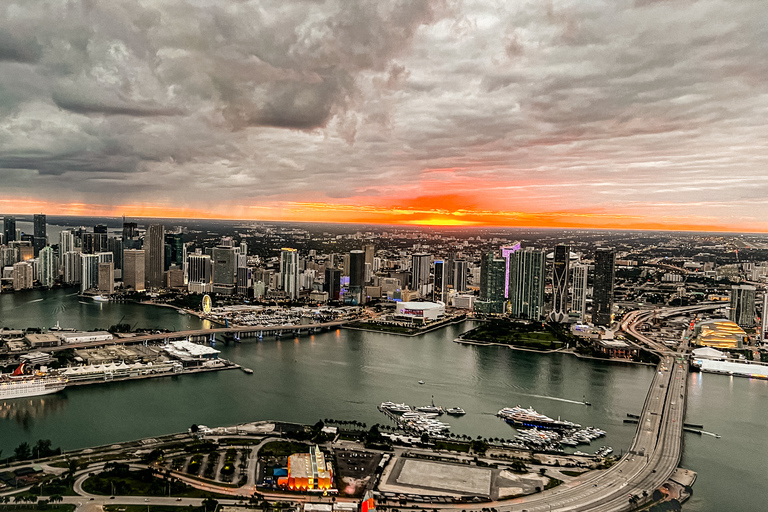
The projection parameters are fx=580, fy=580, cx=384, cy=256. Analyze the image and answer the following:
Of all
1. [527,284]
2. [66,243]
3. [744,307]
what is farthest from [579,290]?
[66,243]

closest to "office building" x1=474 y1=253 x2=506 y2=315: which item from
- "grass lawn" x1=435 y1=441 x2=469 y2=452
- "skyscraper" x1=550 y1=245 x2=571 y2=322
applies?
"skyscraper" x1=550 y1=245 x2=571 y2=322

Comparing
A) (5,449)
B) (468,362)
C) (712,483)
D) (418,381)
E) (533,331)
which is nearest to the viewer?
(712,483)

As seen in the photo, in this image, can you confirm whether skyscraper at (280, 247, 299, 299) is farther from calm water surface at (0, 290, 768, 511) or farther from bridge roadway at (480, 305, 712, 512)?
bridge roadway at (480, 305, 712, 512)

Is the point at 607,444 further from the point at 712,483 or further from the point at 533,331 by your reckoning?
the point at 533,331

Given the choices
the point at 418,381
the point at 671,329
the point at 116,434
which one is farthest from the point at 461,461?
the point at 671,329

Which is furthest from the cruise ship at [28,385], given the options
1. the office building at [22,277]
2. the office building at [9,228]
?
the office building at [9,228]
